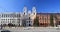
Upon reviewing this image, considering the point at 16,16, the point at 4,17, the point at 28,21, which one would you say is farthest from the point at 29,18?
the point at 4,17

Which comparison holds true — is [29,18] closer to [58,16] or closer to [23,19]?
[23,19]

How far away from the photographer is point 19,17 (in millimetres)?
11953

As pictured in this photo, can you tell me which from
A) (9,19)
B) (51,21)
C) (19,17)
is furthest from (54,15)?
(9,19)

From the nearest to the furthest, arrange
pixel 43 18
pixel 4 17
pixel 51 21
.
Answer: pixel 51 21, pixel 4 17, pixel 43 18

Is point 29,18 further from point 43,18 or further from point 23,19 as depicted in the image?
point 43,18

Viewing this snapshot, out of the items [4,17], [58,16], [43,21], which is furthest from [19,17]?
[58,16]

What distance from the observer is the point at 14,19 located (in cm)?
1205

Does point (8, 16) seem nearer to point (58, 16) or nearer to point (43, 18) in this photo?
point (43, 18)

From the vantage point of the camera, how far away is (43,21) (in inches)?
487

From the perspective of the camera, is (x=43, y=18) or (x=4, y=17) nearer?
(x=4, y=17)

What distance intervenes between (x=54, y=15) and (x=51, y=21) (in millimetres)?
942

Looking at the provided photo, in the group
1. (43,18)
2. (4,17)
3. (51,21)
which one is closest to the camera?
(51,21)

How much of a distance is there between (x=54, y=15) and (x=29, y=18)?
2.03 m

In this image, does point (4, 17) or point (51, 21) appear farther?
point (4, 17)
